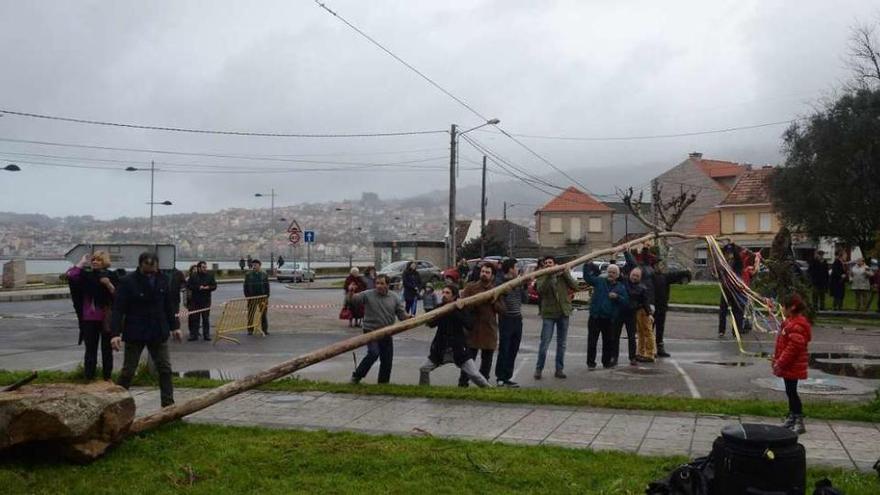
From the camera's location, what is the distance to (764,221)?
5497 centimetres

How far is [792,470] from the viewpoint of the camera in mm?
5250

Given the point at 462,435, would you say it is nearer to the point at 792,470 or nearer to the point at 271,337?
the point at 792,470

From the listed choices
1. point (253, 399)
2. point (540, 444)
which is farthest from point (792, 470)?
point (253, 399)

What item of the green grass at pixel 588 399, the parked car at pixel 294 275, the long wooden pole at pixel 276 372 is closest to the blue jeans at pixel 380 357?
the green grass at pixel 588 399

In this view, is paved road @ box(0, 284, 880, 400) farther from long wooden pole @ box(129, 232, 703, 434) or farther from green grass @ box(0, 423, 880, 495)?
green grass @ box(0, 423, 880, 495)

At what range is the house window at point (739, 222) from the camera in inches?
2207

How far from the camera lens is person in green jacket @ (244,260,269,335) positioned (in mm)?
19719

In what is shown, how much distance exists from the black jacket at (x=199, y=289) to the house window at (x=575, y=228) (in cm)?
6326

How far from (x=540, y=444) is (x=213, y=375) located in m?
6.89

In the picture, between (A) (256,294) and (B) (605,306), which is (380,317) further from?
(A) (256,294)

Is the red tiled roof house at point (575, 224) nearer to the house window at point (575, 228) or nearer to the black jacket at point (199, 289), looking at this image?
the house window at point (575, 228)

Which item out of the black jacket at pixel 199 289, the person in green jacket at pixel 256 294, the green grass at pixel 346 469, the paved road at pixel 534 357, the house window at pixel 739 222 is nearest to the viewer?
the green grass at pixel 346 469

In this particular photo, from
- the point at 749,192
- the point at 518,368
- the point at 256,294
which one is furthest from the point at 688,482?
the point at 749,192

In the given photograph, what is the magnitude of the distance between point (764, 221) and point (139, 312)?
52126mm
